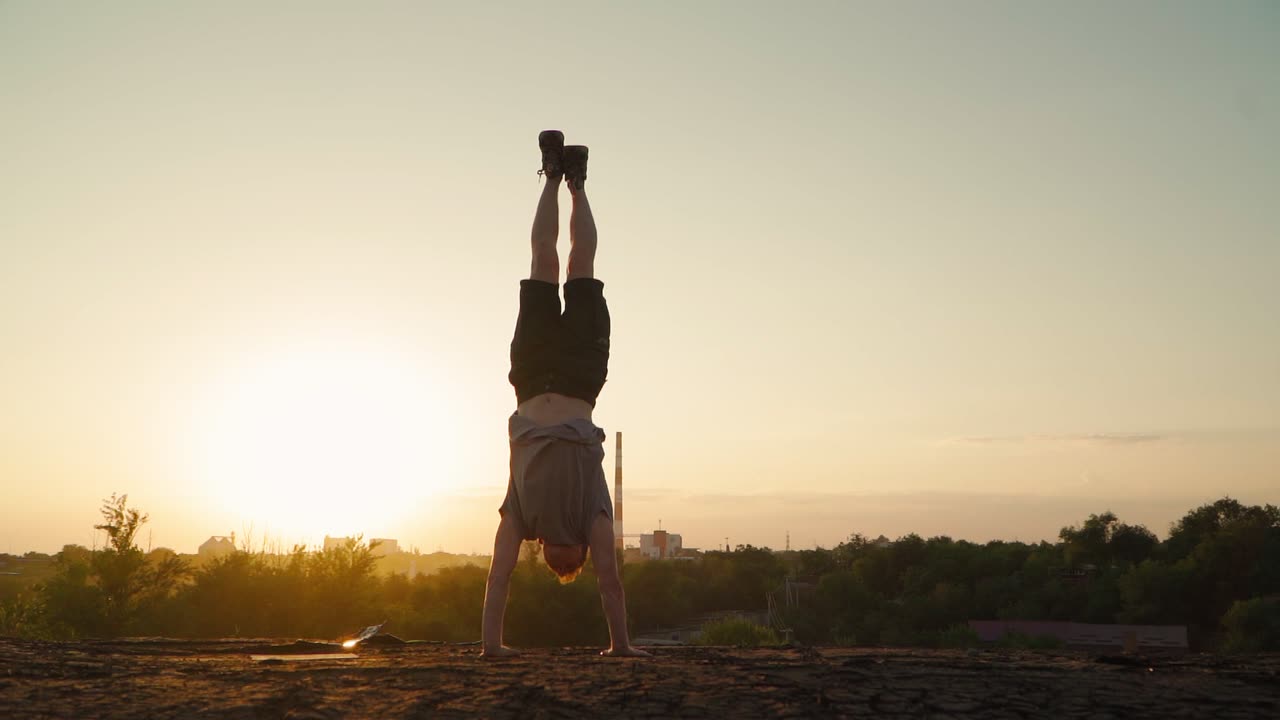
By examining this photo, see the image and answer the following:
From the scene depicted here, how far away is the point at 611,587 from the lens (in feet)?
25.9

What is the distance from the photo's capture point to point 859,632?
7125 centimetres

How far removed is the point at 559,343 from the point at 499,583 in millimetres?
1969

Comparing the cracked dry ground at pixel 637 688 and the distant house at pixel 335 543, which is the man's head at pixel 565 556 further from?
the distant house at pixel 335 543

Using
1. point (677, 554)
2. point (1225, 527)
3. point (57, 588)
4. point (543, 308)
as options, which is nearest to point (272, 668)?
point (543, 308)

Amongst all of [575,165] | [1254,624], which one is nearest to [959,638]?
[1254,624]

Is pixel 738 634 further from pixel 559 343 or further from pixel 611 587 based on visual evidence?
pixel 559 343

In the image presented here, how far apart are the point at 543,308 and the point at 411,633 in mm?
32841

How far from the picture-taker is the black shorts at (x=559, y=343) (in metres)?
8.41

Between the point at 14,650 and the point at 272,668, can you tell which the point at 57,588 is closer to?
the point at 14,650

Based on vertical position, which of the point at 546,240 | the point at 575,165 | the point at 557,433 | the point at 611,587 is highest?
the point at 575,165

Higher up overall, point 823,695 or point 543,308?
point 543,308

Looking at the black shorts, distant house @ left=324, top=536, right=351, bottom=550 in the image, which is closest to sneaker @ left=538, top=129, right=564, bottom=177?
the black shorts

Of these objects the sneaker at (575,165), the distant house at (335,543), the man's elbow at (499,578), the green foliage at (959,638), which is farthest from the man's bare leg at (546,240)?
the green foliage at (959,638)

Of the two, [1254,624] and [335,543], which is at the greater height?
[335,543]
